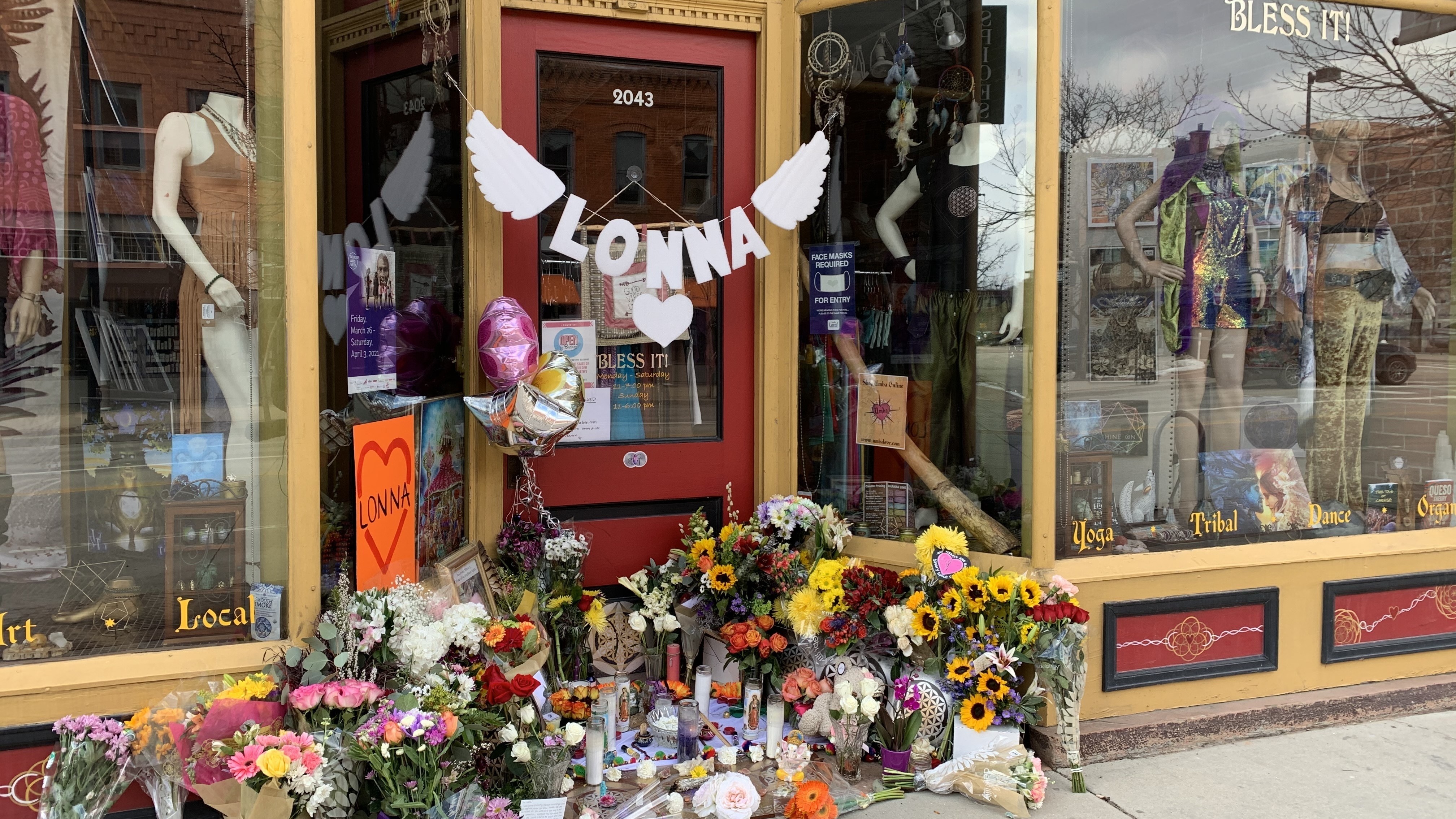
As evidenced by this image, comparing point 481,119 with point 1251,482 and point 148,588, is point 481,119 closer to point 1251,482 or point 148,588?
point 148,588

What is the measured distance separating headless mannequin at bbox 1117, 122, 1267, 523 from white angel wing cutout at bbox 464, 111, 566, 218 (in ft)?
8.16

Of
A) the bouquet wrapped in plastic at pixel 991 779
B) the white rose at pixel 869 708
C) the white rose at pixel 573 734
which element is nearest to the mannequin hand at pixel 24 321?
the white rose at pixel 573 734

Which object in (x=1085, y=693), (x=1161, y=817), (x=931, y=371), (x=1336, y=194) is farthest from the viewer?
(x=1336, y=194)

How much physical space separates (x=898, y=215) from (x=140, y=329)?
3042mm

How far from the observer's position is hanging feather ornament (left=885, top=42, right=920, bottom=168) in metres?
4.59

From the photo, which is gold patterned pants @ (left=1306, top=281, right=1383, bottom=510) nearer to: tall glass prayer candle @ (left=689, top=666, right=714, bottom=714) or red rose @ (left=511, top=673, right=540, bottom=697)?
tall glass prayer candle @ (left=689, top=666, right=714, bottom=714)

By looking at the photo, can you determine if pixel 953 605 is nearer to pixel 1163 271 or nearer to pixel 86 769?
pixel 1163 271

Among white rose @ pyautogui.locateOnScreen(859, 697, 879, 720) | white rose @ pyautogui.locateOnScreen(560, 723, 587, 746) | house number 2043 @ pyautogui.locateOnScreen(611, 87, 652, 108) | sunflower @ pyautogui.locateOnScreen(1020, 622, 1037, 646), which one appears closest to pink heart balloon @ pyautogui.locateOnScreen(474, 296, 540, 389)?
house number 2043 @ pyautogui.locateOnScreen(611, 87, 652, 108)

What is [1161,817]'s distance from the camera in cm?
367

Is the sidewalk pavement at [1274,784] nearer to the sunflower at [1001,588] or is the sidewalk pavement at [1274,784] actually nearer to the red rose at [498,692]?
the sunflower at [1001,588]

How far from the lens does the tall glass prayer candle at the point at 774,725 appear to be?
398 centimetres

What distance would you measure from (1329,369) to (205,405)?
4.90 meters

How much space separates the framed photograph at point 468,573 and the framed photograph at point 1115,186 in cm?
295

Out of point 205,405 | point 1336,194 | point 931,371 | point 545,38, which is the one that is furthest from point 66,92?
point 1336,194
